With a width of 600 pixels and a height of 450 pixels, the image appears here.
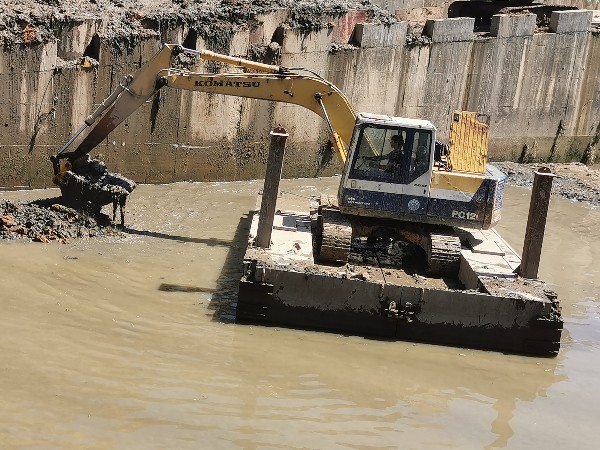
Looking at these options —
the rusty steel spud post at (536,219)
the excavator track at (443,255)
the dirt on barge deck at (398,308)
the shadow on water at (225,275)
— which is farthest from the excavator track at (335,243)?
the rusty steel spud post at (536,219)

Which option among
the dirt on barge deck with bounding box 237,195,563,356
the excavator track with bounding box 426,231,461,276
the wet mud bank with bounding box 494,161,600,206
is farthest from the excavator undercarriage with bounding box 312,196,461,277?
the wet mud bank with bounding box 494,161,600,206

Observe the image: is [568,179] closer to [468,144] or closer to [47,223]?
[468,144]

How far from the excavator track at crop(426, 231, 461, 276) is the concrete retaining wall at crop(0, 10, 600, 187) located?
18.8 feet

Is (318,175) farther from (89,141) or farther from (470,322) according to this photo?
(470,322)

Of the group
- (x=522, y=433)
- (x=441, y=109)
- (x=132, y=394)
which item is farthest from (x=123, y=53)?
(x=522, y=433)

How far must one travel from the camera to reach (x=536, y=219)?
10.8 meters

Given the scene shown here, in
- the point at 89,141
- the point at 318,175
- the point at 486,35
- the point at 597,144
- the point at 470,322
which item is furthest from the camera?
the point at 597,144

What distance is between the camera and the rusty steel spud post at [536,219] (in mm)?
10672

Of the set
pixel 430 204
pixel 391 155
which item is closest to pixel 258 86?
pixel 391 155

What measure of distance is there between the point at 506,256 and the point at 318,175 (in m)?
6.27

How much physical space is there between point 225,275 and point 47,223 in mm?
2527

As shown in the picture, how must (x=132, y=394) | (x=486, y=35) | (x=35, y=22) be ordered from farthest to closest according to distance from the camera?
(x=486, y=35) < (x=35, y=22) < (x=132, y=394)

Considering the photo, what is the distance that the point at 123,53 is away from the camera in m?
15.0

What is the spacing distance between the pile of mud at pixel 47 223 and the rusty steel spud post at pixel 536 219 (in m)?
5.60
